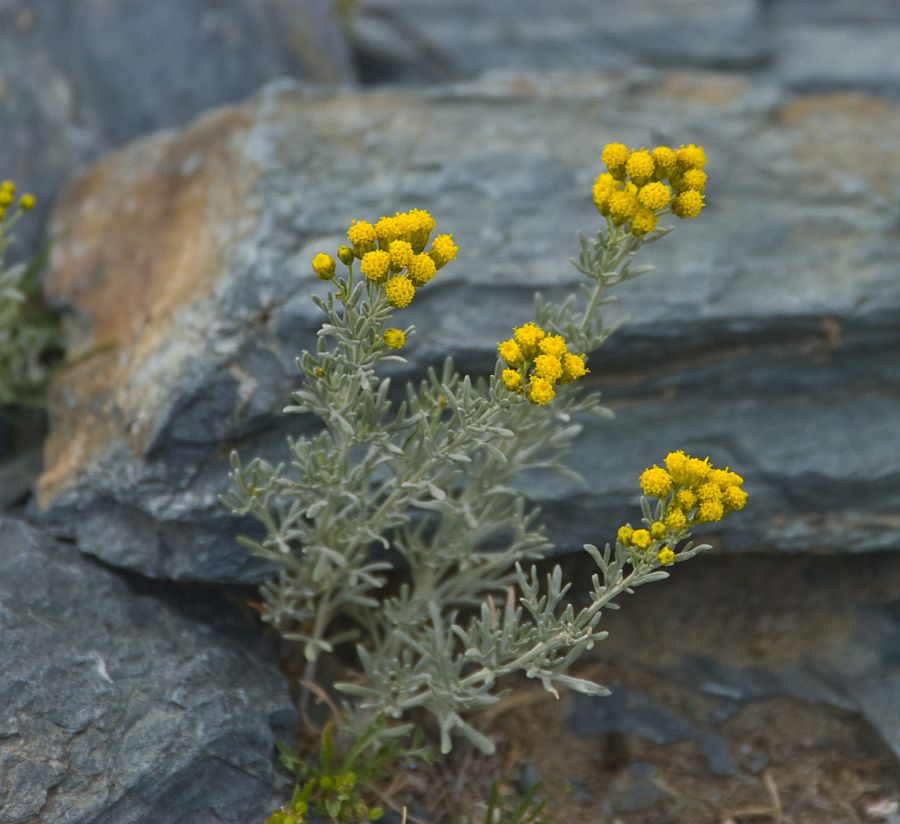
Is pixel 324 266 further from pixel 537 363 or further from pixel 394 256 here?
pixel 537 363

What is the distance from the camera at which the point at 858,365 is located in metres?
3.96

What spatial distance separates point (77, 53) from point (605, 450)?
3074 mm

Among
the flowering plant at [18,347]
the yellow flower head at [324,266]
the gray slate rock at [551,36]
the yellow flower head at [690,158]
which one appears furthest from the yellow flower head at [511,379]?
the gray slate rock at [551,36]

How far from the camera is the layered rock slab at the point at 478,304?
350 cm

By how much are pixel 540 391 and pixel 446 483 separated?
1.99 ft

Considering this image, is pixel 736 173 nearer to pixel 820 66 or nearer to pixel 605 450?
pixel 605 450

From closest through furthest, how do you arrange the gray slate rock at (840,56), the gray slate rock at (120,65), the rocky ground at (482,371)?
1. the rocky ground at (482,371)
2. the gray slate rock at (120,65)
3. the gray slate rock at (840,56)

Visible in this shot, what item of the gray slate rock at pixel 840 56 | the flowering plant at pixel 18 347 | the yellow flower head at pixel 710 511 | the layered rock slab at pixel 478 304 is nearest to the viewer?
the yellow flower head at pixel 710 511

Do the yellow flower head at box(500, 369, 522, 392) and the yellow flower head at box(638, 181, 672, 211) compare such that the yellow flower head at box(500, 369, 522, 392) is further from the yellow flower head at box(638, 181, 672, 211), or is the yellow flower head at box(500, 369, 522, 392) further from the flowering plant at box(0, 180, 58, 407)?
the flowering plant at box(0, 180, 58, 407)

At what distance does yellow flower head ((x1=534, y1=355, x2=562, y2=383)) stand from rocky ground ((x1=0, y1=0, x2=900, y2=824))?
1.03 metres

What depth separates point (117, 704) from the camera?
3.07 m

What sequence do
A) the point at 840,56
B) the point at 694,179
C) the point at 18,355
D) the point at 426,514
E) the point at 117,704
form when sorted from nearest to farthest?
the point at 694,179 → the point at 117,704 → the point at 426,514 → the point at 18,355 → the point at 840,56

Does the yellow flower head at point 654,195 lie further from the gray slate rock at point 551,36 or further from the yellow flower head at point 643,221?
the gray slate rock at point 551,36

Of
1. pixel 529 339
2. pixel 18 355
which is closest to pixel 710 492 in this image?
pixel 529 339
